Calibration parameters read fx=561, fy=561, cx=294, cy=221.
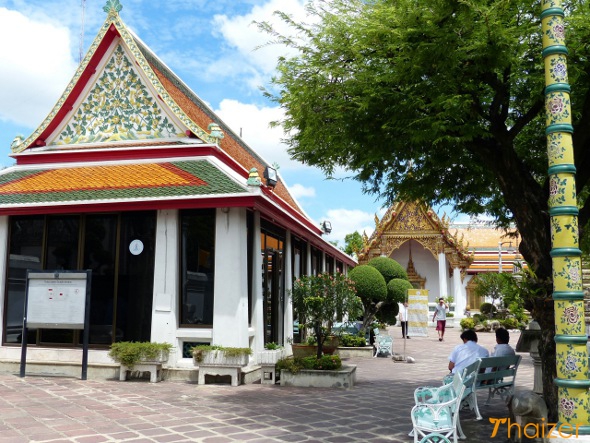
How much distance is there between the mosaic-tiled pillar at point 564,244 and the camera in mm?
4008

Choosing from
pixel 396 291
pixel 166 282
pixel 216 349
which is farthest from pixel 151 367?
pixel 396 291

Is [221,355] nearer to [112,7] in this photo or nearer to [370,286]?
[112,7]

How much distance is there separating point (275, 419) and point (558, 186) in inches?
170

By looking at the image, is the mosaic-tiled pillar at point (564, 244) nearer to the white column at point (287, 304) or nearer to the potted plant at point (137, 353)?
the potted plant at point (137, 353)

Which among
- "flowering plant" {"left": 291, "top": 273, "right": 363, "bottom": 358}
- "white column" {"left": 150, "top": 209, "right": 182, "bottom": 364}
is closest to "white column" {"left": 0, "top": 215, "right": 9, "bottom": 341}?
"white column" {"left": 150, "top": 209, "right": 182, "bottom": 364}

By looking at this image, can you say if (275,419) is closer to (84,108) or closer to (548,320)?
(548,320)

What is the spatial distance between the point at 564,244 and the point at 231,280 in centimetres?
654

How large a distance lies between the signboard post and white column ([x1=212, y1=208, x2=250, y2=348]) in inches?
88.2

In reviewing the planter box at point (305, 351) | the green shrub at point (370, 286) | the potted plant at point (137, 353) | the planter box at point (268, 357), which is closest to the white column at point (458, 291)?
the green shrub at point (370, 286)

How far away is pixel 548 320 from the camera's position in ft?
19.5

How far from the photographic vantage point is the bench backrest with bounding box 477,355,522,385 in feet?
23.0

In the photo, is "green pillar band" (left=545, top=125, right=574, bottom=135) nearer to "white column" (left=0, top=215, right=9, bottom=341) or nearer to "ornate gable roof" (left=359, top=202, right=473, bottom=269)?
"white column" (left=0, top=215, right=9, bottom=341)

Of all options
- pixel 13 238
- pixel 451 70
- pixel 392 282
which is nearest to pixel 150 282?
pixel 13 238

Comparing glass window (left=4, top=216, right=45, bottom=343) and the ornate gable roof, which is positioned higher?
the ornate gable roof
